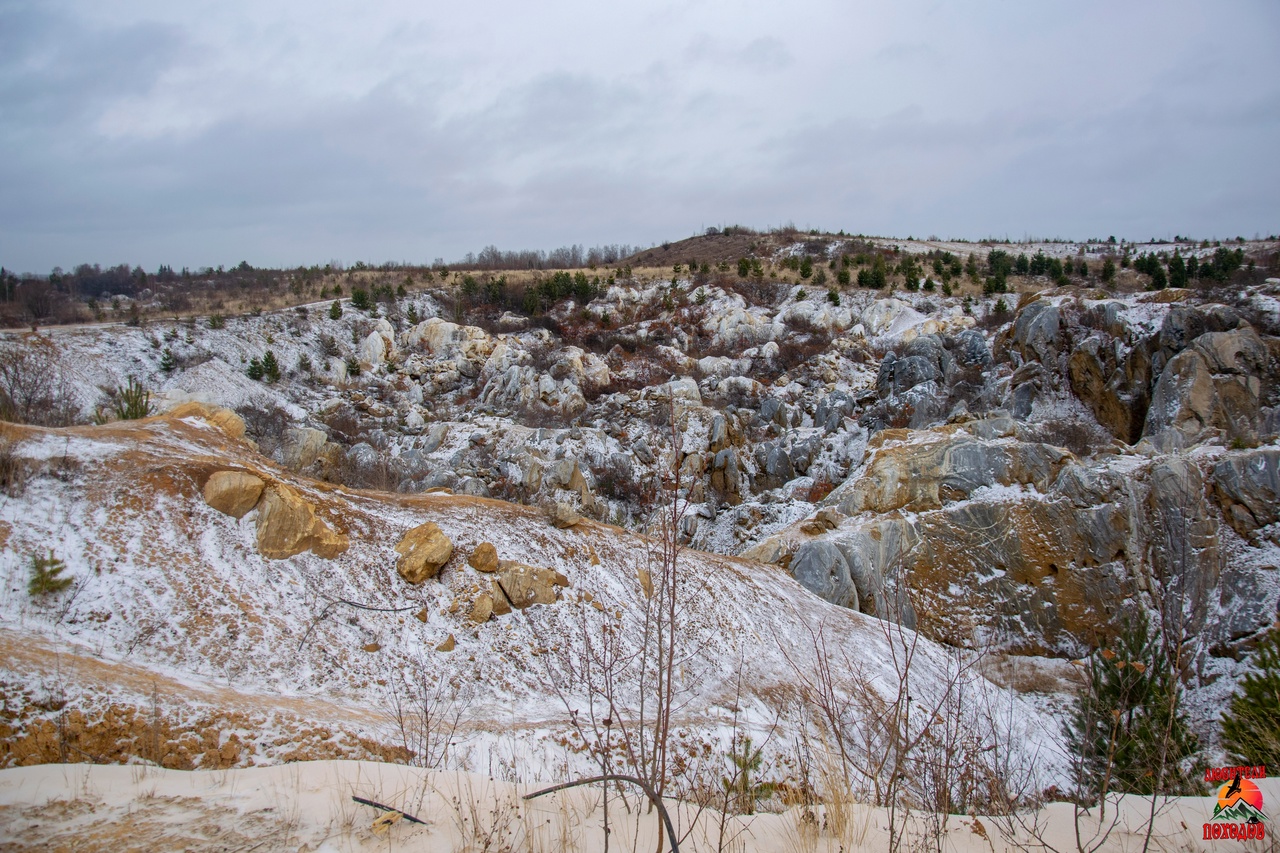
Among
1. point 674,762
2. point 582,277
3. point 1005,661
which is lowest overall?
point 1005,661

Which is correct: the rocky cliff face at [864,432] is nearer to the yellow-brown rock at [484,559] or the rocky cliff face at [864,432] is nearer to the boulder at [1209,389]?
the boulder at [1209,389]

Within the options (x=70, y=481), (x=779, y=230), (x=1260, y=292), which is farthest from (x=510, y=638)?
(x=779, y=230)

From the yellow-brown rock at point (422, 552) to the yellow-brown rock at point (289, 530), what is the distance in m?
0.81

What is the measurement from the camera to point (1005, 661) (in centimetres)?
1159

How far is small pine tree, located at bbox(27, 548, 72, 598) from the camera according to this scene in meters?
6.09

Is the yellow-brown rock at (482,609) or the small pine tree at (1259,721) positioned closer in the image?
the small pine tree at (1259,721)

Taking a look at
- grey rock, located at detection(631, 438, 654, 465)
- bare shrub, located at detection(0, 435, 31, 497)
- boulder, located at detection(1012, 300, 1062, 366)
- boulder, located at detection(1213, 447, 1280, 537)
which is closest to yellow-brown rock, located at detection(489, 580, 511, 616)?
bare shrub, located at detection(0, 435, 31, 497)

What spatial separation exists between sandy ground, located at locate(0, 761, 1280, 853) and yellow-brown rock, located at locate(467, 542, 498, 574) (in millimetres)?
4611

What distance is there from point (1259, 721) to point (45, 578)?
12712 mm

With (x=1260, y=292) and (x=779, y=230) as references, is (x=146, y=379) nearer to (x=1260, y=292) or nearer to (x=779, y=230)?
(x=1260, y=292)

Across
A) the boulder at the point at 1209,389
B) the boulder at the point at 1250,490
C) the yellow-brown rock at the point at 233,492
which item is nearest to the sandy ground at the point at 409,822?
the yellow-brown rock at the point at 233,492

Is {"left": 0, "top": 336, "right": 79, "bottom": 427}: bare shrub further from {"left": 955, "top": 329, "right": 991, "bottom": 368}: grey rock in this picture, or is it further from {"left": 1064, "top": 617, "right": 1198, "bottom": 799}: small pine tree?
{"left": 955, "top": 329, "right": 991, "bottom": 368}: grey rock

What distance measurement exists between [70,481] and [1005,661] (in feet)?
50.3

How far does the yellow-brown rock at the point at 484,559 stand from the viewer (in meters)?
8.81
